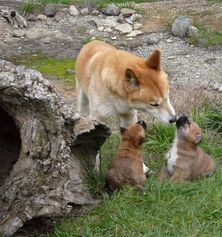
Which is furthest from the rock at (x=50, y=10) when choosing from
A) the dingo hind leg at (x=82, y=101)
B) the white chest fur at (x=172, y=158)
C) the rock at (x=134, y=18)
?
the white chest fur at (x=172, y=158)

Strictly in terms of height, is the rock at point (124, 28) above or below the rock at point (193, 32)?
below

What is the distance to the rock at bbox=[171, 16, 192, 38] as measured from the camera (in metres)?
11.7

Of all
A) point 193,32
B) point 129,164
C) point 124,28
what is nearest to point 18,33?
point 124,28

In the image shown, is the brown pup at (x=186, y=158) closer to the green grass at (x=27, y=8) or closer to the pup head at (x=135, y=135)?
the pup head at (x=135, y=135)

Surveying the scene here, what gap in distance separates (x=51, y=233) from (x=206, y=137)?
255cm

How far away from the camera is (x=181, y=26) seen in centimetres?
1176

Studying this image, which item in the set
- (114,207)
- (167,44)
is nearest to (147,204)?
(114,207)

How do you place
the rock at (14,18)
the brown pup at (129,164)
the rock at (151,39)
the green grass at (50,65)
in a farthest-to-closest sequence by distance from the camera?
1. the rock at (14,18)
2. the rock at (151,39)
3. the green grass at (50,65)
4. the brown pup at (129,164)

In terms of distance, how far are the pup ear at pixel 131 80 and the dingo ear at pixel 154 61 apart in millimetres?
223

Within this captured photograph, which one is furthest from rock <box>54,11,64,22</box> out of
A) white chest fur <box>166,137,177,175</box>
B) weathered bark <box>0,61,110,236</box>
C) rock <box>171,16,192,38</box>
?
weathered bark <box>0,61,110,236</box>

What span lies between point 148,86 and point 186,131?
0.59 metres

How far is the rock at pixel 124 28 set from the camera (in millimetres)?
12168

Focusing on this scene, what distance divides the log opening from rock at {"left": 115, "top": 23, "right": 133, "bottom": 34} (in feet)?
20.6

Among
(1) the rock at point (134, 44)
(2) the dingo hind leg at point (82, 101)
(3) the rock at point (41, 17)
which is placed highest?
(2) the dingo hind leg at point (82, 101)
